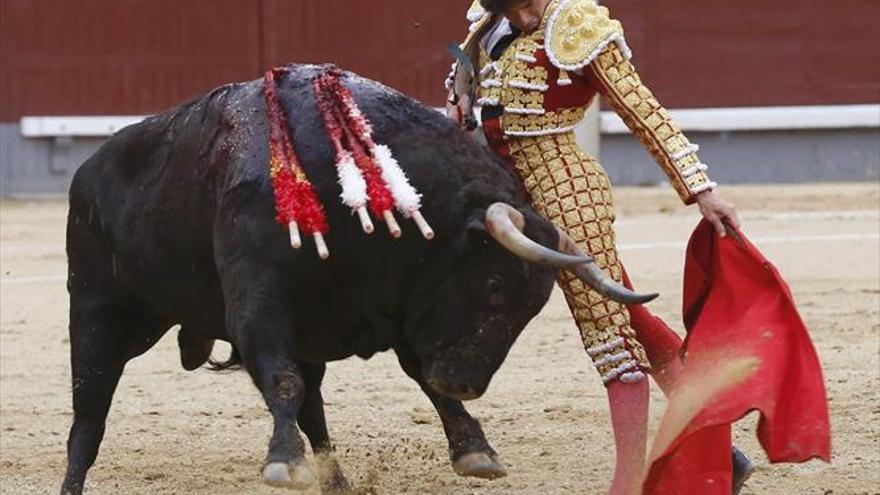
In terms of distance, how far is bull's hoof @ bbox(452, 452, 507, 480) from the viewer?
3.80 m

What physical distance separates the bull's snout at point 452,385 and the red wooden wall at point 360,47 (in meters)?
7.44

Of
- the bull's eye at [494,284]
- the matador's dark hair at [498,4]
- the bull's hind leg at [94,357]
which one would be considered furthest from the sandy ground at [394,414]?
the matador's dark hair at [498,4]

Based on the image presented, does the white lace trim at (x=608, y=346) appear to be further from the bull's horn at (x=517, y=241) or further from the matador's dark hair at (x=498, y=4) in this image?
the matador's dark hair at (x=498, y=4)

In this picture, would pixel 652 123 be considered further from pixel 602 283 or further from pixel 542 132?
pixel 602 283

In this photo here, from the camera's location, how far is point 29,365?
19.5 ft

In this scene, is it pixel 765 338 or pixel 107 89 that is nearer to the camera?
pixel 765 338

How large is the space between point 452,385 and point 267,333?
0.33 meters

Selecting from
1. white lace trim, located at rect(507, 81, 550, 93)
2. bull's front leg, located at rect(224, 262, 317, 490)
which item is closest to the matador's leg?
white lace trim, located at rect(507, 81, 550, 93)

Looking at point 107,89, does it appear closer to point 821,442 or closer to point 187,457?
point 187,457

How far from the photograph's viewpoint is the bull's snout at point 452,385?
3.40 meters

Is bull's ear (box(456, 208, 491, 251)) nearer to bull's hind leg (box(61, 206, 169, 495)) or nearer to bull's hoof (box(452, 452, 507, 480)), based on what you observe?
bull's hoof (box(452, 452, 507, 480))

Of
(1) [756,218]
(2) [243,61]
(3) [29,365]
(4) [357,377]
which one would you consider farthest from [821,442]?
(2) [243,61]

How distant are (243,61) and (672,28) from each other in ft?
7.86

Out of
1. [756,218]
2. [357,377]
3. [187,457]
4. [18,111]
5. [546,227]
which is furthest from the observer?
[18,111]
